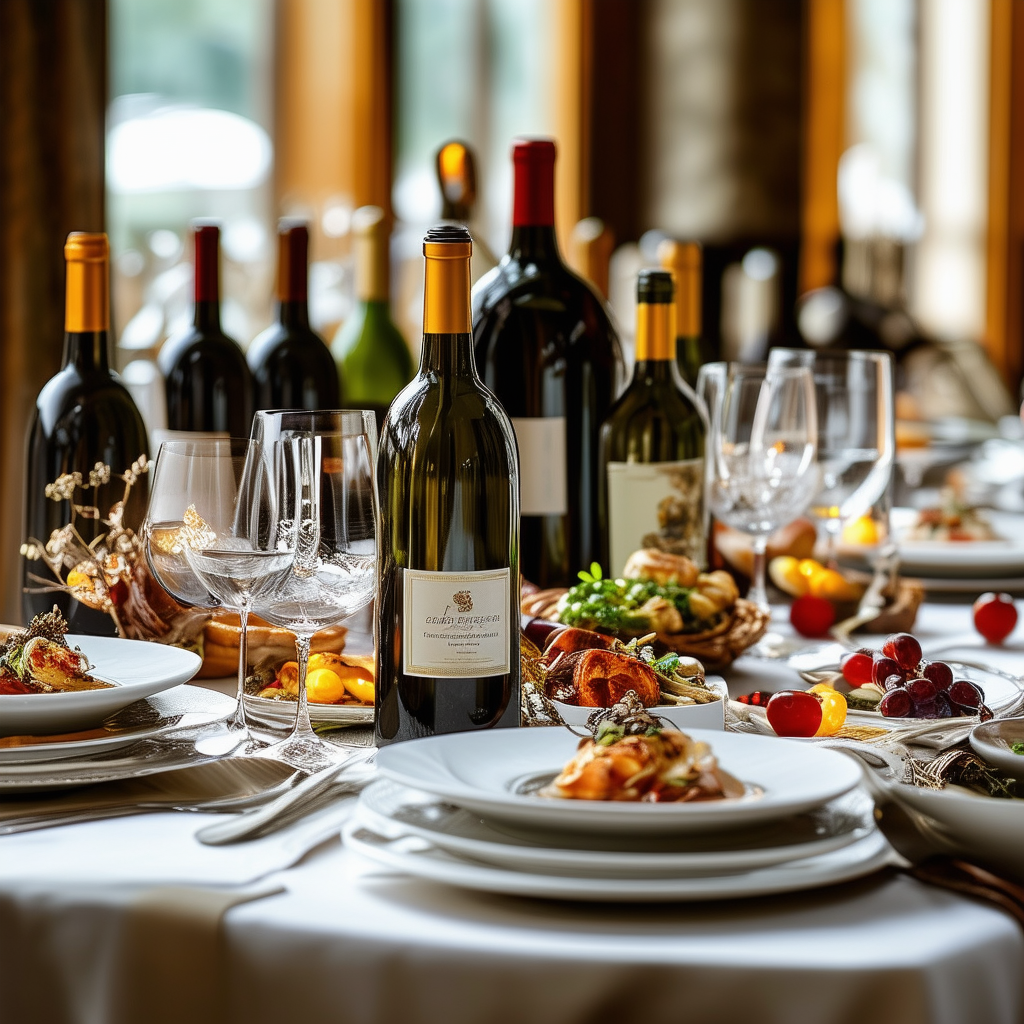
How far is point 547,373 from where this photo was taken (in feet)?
4.23

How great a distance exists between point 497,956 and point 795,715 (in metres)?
0.36

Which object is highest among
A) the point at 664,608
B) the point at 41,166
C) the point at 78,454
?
the point at 41,166

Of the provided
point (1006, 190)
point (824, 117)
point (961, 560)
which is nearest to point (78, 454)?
point (961, 560)

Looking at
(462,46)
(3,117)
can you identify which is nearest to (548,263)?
(3,117)

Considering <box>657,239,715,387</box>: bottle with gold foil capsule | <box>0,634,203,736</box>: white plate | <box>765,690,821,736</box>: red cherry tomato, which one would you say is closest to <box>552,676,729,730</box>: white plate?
<box>765,690,821,736</box>: red cherry tomato

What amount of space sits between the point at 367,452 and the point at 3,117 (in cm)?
100

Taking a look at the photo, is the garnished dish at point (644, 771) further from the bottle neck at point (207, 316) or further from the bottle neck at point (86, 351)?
the bottle neck at point (207, 316)

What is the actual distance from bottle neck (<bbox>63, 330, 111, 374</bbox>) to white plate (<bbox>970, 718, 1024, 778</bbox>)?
28.7 inches

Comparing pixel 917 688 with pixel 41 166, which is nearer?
pixel 917 688

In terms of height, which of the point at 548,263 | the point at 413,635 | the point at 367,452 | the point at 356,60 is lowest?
the point at 413,635

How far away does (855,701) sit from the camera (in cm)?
98

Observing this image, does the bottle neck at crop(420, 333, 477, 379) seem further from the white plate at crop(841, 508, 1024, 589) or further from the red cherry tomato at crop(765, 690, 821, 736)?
the white plate at crop(841, 508, 1024, 589)

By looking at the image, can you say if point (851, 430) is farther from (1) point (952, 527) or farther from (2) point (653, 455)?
(1) point (952, 527)

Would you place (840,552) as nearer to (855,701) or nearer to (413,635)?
(855,701)
